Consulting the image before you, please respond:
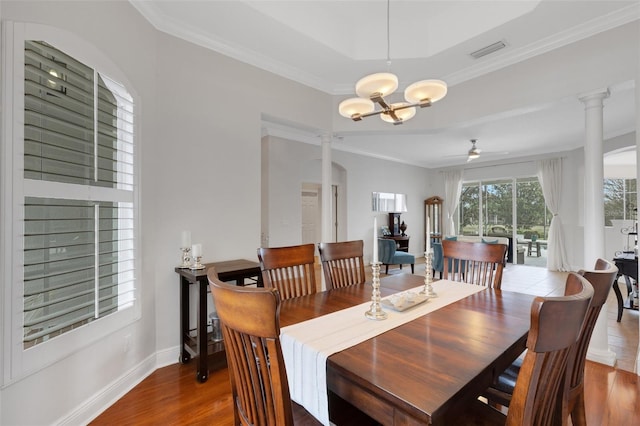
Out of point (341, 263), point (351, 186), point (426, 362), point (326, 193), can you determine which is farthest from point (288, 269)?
point (351, 186)

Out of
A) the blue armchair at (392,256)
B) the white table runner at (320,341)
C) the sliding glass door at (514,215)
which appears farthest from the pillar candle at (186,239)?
the sliding glass door at (514,215)

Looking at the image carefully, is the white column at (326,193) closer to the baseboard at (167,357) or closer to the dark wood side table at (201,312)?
the dark wood side table at (201,312)

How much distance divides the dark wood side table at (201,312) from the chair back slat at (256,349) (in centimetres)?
128

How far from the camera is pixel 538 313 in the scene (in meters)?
0.70

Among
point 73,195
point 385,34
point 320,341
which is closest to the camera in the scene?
point 320,341

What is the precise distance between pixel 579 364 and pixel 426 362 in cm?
82

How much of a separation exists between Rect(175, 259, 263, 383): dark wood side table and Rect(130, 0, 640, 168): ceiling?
2.01 metres

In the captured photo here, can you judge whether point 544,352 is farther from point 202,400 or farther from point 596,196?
point 596,196

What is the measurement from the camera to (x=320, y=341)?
1.14 meters

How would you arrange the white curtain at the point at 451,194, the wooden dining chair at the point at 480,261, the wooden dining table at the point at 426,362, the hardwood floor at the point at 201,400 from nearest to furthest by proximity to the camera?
the wooden dining table at the point at 426,362
the hardwood floor at the point at 201,400
the wooden dining chair at the point at 480,261
the white curtain at the point at 451,194

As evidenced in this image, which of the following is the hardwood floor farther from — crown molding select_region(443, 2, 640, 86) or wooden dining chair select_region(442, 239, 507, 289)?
crown molding select_region(443, 2, 640, 86)

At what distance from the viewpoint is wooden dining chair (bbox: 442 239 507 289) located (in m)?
2.05

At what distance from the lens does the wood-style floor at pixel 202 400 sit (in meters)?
1.76

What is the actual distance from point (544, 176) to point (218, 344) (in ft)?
25.0
